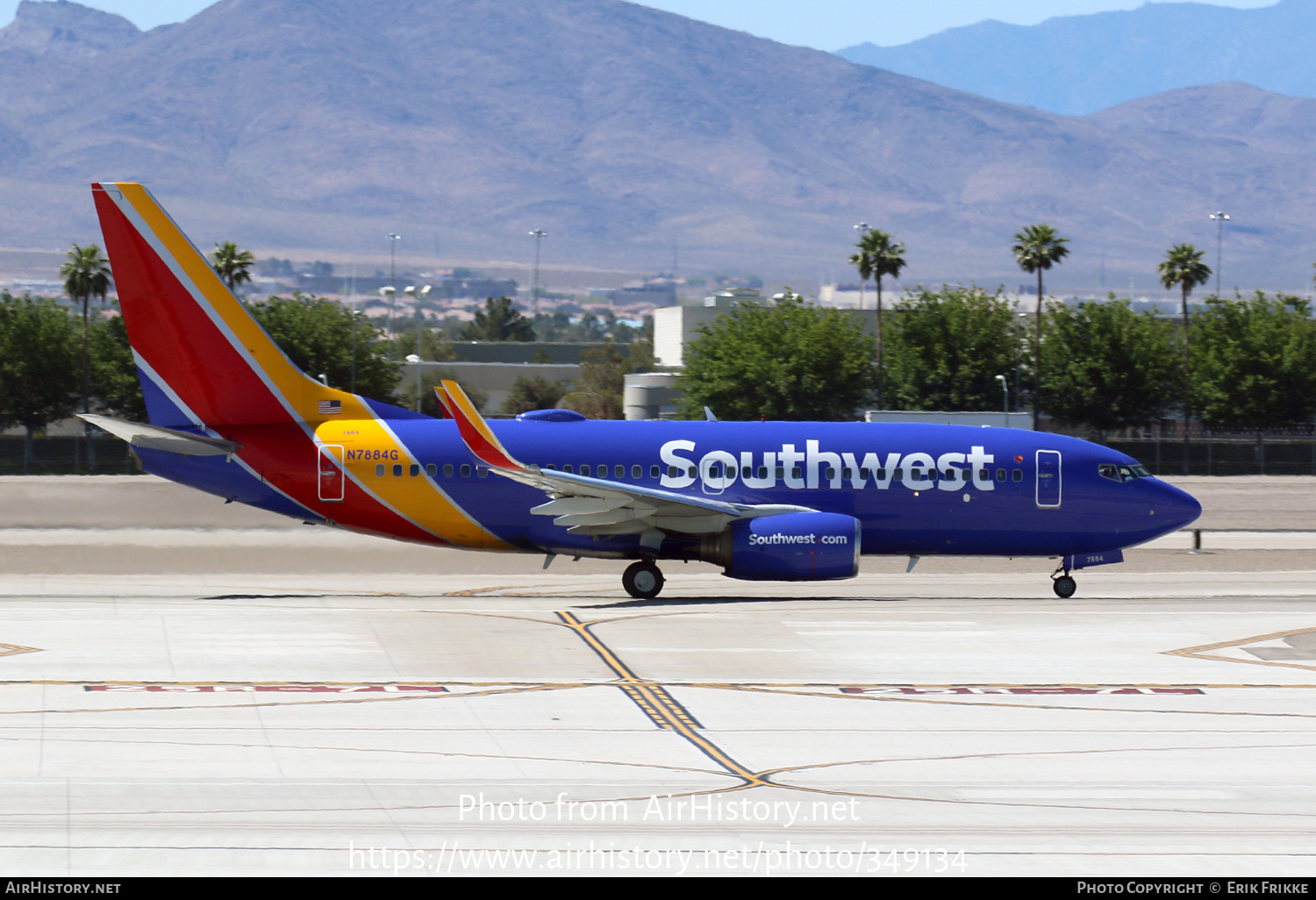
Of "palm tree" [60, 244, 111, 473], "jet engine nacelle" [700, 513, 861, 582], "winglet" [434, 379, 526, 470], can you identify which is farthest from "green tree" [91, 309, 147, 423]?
"jet engine nacelle" [700, 513, 861, 582]

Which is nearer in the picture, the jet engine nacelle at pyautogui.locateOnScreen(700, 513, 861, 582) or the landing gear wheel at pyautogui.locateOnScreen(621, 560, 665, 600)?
the jet engine nacelle at pyautogui.locateOnScreen(700, 513, 861, 582)

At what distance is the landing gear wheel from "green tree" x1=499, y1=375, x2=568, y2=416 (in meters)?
88.9

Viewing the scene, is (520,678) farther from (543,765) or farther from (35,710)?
(35,710)

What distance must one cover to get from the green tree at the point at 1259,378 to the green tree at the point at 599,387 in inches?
1686

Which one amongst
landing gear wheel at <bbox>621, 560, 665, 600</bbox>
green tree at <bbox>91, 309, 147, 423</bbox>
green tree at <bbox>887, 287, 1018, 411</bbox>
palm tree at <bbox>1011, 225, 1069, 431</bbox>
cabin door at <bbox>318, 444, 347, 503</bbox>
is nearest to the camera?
cabin door at <bbox>318, 444, 347, 503</bbox>

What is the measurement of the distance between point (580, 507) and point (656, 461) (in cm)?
233

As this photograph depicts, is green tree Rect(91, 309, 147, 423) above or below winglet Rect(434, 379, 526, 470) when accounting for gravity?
above

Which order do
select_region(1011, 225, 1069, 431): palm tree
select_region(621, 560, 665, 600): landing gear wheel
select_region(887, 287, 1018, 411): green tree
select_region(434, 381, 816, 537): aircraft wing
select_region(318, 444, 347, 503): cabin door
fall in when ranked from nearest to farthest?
select_region(434, 381, 816, 537): aircraft wing → select_region(318, 444, 347, 503): cabin door → select_region(621, 560, 665, 600): landing gear wheel → select_region(1011, 225, 1069, 431): palm tree → select_region(887, 287, 1018, 411): green tree

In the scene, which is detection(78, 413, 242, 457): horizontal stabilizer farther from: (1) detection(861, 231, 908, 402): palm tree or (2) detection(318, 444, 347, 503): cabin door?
(1) detection(861, 231, 908, 402): palm tree

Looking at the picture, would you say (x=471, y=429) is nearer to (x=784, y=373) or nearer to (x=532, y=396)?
(x=784, y=373)

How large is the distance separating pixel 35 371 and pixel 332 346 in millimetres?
17527

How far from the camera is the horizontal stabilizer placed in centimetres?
3052
